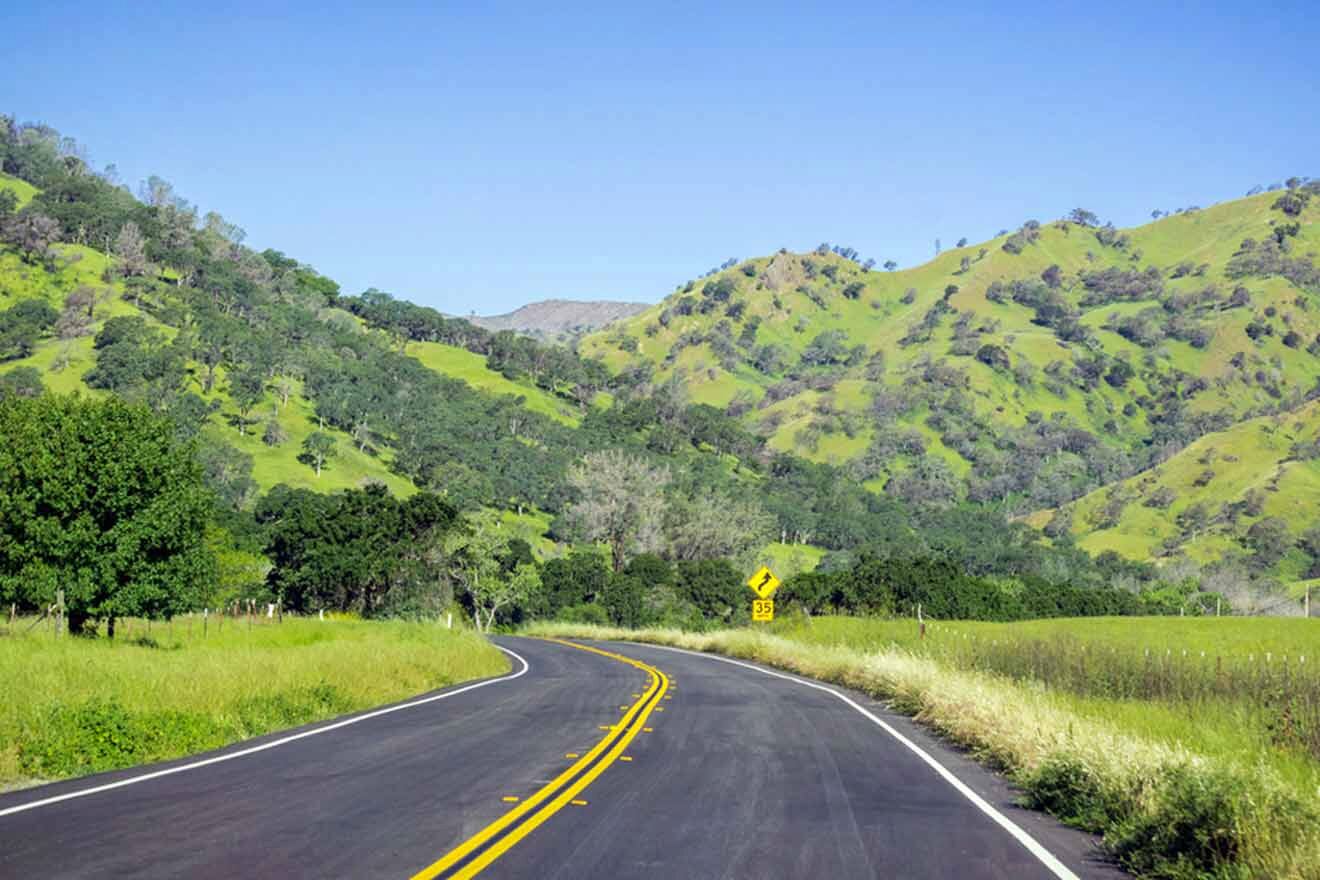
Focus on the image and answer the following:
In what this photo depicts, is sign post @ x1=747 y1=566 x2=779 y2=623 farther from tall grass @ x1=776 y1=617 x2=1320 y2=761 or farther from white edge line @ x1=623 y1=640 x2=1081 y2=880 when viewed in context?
white edge line @ x1=623 y1=640 x2=1081 y2=880

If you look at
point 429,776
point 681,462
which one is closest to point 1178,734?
point 429,776

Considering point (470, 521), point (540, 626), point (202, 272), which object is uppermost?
point (202, 272)

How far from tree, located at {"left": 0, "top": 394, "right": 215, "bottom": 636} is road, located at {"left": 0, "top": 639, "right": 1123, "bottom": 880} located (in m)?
20.9

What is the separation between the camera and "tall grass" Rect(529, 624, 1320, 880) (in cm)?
882

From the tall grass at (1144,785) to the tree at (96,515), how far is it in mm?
25651

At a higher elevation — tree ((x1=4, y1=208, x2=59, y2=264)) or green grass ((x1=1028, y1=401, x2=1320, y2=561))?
tree ((x1=4, y1=208, x2=59, y2=264))

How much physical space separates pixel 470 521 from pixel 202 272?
338 ft

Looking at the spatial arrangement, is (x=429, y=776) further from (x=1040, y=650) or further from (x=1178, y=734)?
(x=1040, y=650)

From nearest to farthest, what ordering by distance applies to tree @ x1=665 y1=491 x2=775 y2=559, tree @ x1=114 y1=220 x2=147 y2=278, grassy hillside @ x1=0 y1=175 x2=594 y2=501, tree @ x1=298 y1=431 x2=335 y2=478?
grassy hillside @ x1=0 y1=175 x2=594 y2=501 → tree @ x1=665 y1=491 x2=775 y2=559 → tree @ x1=298 y1=431 x2=335 y2=478 → tree @ x1=114 y1=220 x2=147 y2=278

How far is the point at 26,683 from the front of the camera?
14.5 m

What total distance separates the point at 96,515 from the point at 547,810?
30199 millimetres

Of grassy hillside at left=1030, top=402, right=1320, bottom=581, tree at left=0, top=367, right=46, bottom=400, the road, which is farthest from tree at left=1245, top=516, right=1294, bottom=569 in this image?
the road

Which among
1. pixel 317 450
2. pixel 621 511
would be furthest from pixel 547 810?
pixel 317 450

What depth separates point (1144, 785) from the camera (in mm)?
11008
